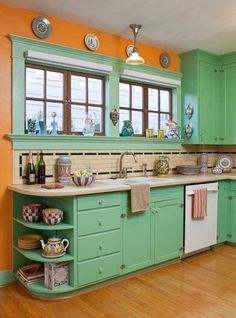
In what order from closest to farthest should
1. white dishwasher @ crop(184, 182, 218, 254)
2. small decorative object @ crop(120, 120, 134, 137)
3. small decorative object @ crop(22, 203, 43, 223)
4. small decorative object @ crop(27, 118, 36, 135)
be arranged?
small decorative object @ crop(22, 203, 43, 223), small decorative object @ crop(27, 118, 36, 135), white dishwasher @ crop(184, 182, 218, 254), small decorative object @ crop(120, 120, 134, 137)

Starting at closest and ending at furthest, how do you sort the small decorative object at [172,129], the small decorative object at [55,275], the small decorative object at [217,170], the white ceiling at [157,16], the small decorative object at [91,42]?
the small decorative object at [55,275] < the white ceiling at [157,16] < the small decorative object at [91,42] < the small decorative object at [172,129] < the small decorative object at [217,170]

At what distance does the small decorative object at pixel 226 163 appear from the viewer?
4730 mm

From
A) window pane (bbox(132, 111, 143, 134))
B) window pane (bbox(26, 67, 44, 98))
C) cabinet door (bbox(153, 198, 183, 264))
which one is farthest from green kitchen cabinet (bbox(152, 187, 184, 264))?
window pane (bbox(26, 67, 44, 98))

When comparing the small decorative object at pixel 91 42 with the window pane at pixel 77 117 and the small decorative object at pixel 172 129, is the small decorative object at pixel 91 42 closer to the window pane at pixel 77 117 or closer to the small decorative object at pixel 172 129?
the window pane at pixel 77 117

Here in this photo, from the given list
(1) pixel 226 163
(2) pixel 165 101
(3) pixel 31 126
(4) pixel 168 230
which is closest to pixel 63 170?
(3) pixel 31 126

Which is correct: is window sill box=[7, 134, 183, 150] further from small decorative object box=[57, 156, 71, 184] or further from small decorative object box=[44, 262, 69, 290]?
small decorative object box=[44, 262, 69, 290]

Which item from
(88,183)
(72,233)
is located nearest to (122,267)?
(72,233)

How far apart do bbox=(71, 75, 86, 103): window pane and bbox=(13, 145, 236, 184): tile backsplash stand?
0.59 meters

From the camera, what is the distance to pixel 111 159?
3762mm

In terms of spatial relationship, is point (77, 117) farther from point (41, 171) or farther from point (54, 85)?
point (41, 171)

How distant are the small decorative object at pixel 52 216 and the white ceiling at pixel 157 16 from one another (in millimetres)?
1862

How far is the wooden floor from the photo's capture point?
8.18 ft

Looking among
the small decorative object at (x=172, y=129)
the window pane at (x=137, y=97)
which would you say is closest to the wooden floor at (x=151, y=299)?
the small decorative object at (x=172, y=129)

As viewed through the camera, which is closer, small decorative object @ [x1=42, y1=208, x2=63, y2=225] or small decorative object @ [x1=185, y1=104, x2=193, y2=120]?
small decorative object @ [x1=42, y1=208, x2=63, y2=225]
